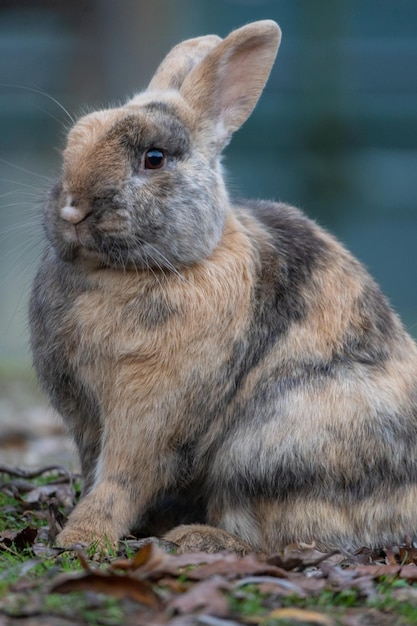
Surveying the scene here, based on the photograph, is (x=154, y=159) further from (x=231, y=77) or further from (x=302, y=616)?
(x=302, y=616)

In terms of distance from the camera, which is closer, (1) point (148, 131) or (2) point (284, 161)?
(1) point (148, 131)

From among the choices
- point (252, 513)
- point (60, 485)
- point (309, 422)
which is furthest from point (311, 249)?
point (60, 485)

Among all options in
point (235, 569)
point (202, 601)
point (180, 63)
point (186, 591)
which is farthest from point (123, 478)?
point (180, 63)

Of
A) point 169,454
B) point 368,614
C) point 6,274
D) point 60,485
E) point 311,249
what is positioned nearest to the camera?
point 368,614

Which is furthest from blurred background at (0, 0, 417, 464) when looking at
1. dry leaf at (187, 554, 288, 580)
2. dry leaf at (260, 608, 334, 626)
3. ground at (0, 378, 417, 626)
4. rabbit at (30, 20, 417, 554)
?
dry leaf at (260, 608, 334, 626)

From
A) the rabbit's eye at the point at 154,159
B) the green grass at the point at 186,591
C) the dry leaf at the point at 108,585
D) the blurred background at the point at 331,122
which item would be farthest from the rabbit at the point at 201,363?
the blurred background at the point at 331,122

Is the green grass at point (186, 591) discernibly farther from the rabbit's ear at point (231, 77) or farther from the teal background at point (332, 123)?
the teal background at point (332, 123)

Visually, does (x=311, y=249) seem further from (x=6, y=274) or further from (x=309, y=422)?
(x=6, y=274)

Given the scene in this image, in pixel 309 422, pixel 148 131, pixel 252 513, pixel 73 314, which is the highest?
pixel 148 131
